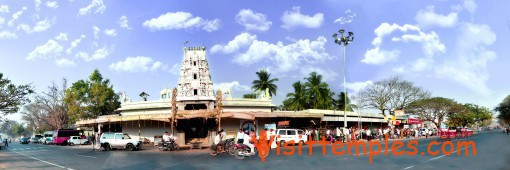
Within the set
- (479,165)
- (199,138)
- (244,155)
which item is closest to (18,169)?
(244,155)

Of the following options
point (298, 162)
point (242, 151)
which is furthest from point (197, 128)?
point (298, 162)

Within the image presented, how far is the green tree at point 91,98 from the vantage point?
58438mm

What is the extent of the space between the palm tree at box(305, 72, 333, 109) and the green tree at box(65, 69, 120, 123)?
33034mm

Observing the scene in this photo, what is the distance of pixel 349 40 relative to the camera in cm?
3722

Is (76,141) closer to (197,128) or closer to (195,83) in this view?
(195,83)

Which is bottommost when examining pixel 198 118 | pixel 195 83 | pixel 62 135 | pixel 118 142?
pixel 62 135

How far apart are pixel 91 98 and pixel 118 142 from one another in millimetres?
33792

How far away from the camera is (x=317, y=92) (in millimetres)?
64500

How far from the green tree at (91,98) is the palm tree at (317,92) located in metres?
33.0

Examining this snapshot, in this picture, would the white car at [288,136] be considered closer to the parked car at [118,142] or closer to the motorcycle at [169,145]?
the motorcycle at [169,145]

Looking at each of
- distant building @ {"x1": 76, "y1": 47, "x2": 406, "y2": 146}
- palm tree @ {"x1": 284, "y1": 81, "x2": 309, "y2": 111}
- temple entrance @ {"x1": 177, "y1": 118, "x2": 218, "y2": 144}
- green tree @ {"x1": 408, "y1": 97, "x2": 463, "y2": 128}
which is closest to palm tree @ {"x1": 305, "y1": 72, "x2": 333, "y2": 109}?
palm tree @ {"x1": 284, "y1": 81, "x2": 309, "y2": 111}

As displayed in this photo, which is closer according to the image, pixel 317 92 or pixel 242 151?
pixel 242 151

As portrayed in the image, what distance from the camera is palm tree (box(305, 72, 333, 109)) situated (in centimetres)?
6436

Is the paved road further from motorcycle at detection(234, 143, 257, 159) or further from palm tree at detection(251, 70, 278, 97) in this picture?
palm tree at detection(251, 70, 278, 97)
